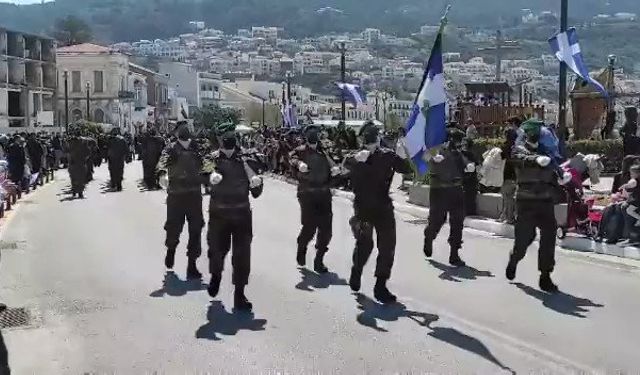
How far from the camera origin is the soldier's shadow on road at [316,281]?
1084 centimetres

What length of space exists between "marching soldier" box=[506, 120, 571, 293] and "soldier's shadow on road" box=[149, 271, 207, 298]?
3.68m

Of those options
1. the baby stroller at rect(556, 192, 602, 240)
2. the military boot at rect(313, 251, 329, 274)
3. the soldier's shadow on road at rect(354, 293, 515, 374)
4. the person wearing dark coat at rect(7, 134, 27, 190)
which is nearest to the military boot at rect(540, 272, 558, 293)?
the soldier's shadow on road at rect(354, 293, 515, 374)

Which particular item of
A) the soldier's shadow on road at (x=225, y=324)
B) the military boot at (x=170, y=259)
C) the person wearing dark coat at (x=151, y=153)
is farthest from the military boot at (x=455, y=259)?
the person wearing dark coat at (x=151, y=153)

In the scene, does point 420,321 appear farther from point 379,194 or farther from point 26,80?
point 26,80

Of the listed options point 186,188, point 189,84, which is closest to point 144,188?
point 186,188

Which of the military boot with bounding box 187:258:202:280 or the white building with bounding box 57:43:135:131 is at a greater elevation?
the white building with bounding box 57:43:135:131

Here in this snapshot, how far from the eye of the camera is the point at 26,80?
85875 millimetres

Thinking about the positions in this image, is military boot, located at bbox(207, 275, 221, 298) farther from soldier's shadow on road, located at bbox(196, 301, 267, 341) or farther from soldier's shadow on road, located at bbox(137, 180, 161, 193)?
soldier's shadow on road, located at bbox(137, 180, 161, 193)

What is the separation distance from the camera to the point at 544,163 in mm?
10039

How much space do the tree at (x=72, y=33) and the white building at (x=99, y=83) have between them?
2958cm

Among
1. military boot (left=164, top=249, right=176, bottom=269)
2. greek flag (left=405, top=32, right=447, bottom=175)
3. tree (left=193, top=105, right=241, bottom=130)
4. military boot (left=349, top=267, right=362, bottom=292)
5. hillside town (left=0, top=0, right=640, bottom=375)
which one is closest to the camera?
hillside town (left=0, top=0, right=640, bottom=375)

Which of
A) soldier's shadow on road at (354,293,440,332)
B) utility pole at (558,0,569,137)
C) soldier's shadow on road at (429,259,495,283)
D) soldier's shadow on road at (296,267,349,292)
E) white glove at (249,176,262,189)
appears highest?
utility pole at (558,0,569,137)

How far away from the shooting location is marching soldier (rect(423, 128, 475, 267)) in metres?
12.4

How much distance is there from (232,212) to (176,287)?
181 cm
